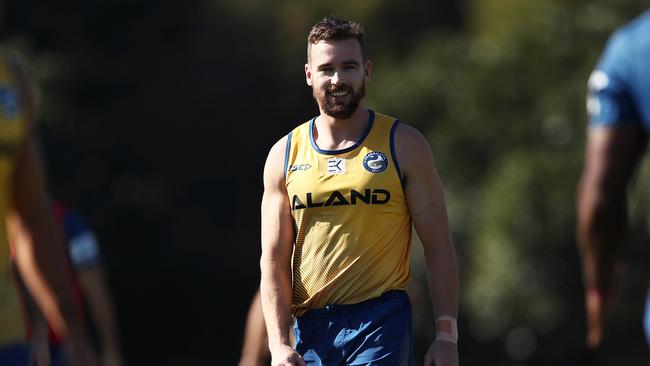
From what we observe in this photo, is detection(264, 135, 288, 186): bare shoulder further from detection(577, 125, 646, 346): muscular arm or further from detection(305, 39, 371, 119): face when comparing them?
detection(577, 125, 646, 346): muscular arm

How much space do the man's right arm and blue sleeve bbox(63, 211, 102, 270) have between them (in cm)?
497

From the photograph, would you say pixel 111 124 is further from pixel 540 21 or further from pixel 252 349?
pixel 252 349

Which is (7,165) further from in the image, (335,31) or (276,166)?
(335,31)

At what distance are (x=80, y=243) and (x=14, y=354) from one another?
6256 mm

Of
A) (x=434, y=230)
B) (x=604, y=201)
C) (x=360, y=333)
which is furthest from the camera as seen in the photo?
(x=434, y=230)

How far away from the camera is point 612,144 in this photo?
18.1ft

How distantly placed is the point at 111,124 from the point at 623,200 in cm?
3078

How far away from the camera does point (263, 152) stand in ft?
125

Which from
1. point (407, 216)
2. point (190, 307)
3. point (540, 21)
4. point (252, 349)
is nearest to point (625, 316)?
point (540, 21)

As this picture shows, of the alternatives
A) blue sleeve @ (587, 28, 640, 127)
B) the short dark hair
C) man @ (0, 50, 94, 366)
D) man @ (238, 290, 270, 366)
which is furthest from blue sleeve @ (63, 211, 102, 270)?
blue sleeve @ (587, 28, 640, 127)

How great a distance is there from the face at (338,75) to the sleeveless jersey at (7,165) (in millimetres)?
1551

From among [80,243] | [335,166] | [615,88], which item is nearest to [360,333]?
[335,166]

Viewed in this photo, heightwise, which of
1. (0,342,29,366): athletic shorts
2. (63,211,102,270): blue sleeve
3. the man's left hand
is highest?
(0,342,29,366): athletic shorts

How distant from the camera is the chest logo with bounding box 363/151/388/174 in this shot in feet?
20.5
